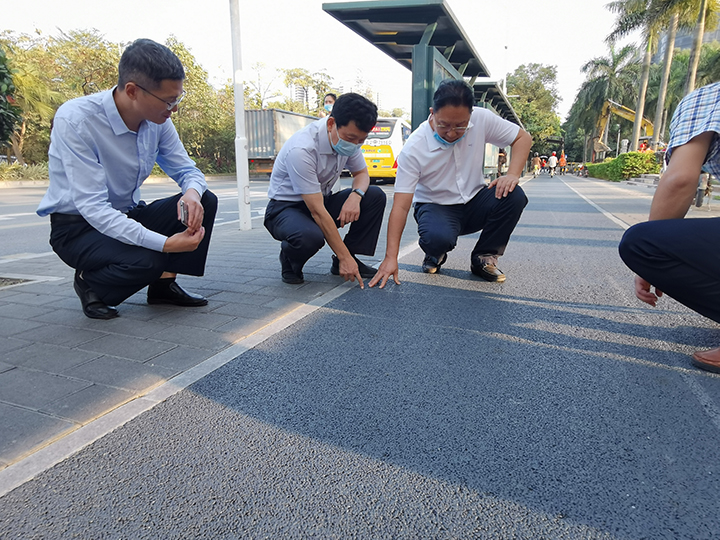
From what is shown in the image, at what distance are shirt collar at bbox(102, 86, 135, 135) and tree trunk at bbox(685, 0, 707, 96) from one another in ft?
82.3

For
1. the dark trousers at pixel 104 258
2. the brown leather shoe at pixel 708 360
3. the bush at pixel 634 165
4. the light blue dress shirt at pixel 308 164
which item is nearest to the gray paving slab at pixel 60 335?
the dark trousers at pixel 104 258

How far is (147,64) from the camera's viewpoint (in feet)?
8.11

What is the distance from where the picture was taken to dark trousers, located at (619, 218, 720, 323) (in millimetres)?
2184

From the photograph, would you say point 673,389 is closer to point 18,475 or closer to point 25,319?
point 18,475

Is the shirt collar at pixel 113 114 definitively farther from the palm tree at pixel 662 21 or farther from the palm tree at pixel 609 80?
the palm tree at pixel 609 80

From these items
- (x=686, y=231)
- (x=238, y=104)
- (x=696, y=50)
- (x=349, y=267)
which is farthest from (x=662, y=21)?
(x=686, y=231)

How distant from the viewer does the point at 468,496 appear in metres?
1.44

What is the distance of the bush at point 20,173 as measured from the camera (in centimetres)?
1923

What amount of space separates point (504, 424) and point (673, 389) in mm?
824

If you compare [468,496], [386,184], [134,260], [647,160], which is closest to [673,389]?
[468,496]

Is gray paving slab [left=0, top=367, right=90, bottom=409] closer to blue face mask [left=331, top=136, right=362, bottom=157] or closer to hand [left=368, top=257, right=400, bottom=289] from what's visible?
hand [left=368, top=257, right=400, bottom=289]

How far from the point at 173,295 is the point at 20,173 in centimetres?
2121

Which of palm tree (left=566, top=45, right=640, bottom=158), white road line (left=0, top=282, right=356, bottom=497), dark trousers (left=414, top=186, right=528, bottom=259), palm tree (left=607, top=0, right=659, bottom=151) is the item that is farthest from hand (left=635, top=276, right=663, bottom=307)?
palm tree (left=566, top=45, right=640, bottom=158)

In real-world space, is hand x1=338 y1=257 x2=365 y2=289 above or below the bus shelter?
below
